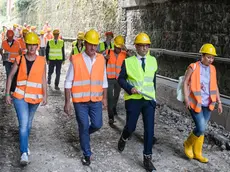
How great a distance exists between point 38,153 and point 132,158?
145 centimetres

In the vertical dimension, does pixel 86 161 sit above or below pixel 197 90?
below

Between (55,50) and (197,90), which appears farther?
(55,50)

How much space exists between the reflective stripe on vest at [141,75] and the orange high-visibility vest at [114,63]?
214 centimetres

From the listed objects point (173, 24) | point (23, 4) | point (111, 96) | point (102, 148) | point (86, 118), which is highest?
point (23, 4)

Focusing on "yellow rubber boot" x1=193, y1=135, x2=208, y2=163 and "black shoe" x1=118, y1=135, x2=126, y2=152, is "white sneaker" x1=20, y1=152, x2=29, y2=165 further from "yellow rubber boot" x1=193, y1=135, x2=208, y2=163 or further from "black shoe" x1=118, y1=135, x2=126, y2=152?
"yellow rubber boot" x1=193, y1=135, x2=208, y2=163

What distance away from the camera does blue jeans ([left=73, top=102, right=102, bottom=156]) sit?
5.13 meters

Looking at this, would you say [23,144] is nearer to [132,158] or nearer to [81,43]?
[132,158]

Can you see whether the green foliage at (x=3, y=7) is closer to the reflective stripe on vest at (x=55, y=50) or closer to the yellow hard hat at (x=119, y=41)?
the reflective stripe on vest at (x=55, y=50)

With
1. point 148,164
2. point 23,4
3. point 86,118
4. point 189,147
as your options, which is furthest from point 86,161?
point 23,4

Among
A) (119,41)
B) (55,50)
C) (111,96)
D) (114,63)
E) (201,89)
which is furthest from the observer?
(55,50)

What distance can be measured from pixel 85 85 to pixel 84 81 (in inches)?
2.3

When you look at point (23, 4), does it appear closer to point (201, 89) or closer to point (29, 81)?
point (29, 81)

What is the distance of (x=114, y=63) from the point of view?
7.41m

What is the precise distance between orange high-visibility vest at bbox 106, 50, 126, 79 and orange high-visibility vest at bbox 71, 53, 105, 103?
2.20 m
